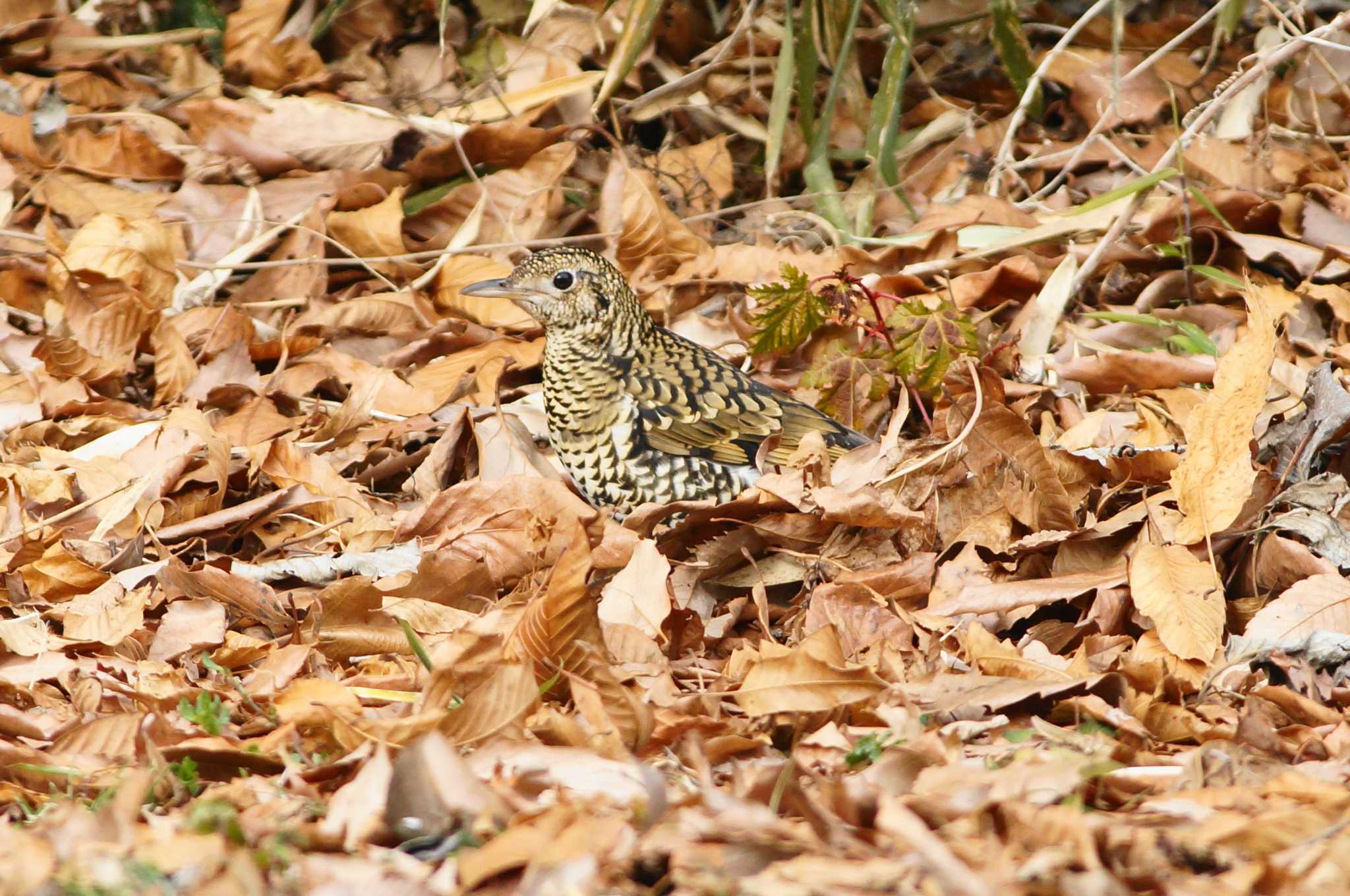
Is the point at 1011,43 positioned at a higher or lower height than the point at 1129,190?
higher

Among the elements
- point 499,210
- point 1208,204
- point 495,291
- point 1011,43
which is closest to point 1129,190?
point 1208,204

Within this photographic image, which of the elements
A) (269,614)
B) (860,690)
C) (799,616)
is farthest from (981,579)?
(269,614)

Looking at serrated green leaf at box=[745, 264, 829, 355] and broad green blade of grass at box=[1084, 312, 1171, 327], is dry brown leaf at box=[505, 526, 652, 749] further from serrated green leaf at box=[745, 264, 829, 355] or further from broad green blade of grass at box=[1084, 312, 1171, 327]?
broad green blade of grass at box=[1084, 312, 1171, 327]

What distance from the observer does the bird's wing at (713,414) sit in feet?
14.8

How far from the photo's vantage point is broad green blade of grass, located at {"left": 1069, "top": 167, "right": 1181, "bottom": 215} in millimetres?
4926

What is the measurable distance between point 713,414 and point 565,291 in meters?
0.60

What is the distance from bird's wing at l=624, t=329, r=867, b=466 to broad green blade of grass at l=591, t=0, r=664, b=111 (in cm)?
161

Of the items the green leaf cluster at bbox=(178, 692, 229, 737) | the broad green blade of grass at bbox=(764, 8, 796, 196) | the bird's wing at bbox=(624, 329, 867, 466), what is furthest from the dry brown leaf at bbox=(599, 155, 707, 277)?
the green leaf cluster at bbox=(178, 692, 229, 737)

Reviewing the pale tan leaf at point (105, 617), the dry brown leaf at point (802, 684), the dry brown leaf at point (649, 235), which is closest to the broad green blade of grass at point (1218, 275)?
the dry brown leaf at point (649, 235)

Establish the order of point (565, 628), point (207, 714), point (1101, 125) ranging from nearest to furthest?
point (207, 714) < point (565, 628) < point (1101, 125)

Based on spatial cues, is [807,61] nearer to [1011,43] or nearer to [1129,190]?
[1011,43]

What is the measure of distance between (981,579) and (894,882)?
5.26ft

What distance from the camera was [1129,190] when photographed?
5.05m

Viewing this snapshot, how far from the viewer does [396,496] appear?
14.7 ft
